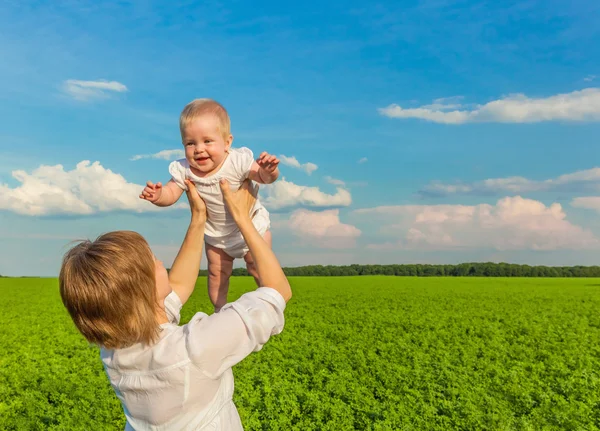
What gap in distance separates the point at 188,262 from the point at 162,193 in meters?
0.48

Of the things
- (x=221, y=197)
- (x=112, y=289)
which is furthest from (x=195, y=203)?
(x=112, y=289)

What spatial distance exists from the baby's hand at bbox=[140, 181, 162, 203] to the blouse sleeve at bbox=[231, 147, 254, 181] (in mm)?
410

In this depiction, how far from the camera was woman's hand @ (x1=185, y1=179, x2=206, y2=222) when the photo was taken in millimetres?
2738

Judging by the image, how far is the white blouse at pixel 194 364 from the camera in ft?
6.28

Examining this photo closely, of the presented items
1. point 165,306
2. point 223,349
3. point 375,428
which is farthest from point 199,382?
point 375,428

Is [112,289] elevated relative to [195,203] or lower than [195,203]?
lower

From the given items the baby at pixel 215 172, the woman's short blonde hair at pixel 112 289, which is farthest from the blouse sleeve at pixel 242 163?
the woman's short blonde hair at pixel 112 289

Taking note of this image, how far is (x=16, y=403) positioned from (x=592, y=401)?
26.4 feet

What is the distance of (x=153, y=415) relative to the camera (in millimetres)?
2098

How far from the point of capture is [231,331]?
190cm

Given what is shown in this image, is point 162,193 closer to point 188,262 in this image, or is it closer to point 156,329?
point 188,262

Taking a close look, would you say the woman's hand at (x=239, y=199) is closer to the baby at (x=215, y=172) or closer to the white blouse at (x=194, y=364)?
the baby at (x=215, y=172)

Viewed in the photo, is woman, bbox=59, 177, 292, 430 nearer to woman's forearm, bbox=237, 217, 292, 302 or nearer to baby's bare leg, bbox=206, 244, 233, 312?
woman's forearm, bbox=237, 217, 292, 302

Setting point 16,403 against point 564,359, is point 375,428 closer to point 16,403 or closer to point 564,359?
point 16,403
